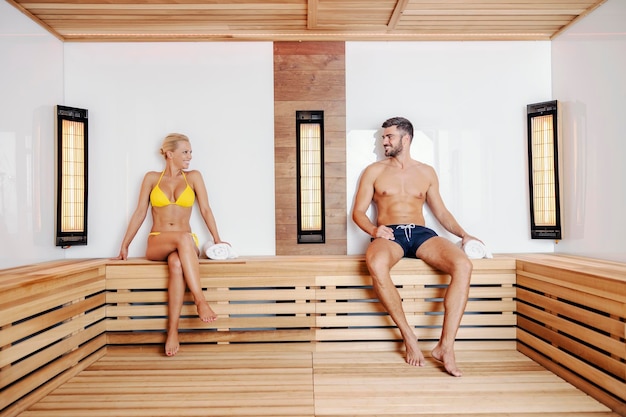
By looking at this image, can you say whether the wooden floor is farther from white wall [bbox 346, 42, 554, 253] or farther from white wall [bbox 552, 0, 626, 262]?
white wall [bbox 346, 42, 554, 253]

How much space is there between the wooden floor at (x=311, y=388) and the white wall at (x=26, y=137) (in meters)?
0.97

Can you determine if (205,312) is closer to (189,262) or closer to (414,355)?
(189,262)

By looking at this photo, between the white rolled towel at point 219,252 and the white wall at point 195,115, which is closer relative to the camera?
the white rolled towel at point 219,252

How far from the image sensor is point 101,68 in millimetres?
3576

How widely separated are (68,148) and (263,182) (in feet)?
4.76

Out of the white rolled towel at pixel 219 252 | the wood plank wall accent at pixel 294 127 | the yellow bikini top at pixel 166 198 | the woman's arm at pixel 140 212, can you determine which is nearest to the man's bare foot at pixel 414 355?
the wood plank wall accent at pixel 294 127

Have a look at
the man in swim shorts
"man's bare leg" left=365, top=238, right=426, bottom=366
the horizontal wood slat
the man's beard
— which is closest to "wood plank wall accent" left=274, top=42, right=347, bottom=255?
the man in swim shorts

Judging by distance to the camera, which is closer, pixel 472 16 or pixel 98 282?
pixel 98 282

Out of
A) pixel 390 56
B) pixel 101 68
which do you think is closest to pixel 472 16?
pixel 390 56

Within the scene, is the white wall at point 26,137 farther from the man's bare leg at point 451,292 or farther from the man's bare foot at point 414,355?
the man's bare leg at point 451,292

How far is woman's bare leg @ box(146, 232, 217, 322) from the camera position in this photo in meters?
2.76

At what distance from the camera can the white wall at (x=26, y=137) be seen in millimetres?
2797

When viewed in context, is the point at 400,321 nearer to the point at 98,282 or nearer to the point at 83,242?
the point at 98,282

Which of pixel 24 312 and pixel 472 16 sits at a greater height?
pixel 472 16
